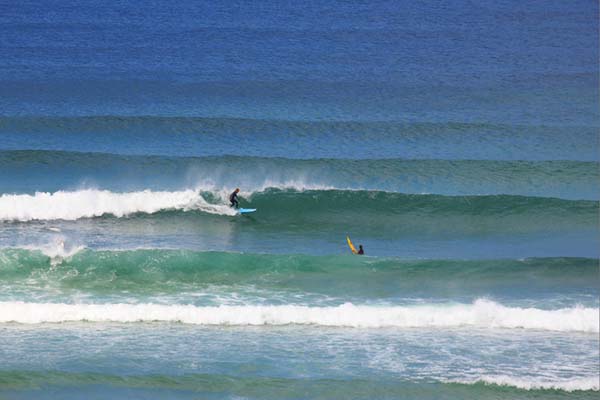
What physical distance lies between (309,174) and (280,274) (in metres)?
6.71

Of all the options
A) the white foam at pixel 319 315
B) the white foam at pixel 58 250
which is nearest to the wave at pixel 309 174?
the white foam at pixel 58 250

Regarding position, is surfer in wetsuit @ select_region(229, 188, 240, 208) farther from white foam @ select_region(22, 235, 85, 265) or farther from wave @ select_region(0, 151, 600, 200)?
white foam @ select_region(22, 235, 85, 265)

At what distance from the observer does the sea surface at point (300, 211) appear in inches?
647

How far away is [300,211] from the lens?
82.5ft

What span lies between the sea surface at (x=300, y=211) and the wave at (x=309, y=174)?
0.08 m

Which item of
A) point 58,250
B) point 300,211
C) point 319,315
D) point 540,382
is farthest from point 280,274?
point 540,382

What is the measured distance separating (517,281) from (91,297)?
9510 millimetres

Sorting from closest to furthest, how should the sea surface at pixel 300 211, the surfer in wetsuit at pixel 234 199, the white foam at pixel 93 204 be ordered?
the sea surface at pixel 300 211, the white foam at pixel 93 204, the surfer in wetsuit at pixel 234 199

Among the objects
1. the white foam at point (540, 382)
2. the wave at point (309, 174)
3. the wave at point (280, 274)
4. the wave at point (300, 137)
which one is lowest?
the white foam at point (540, 382)

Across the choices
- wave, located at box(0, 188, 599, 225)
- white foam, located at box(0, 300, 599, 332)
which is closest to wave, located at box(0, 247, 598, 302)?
white foam, located at box(0, 300, 599, 332)

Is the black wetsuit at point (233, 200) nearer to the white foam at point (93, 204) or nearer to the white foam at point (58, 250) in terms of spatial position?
the white foam at point (93, 204)

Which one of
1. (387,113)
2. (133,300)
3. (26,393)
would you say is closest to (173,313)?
(133,300)

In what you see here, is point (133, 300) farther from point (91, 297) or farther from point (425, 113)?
point (425, 113)

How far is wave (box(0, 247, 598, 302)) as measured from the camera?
2005cm
